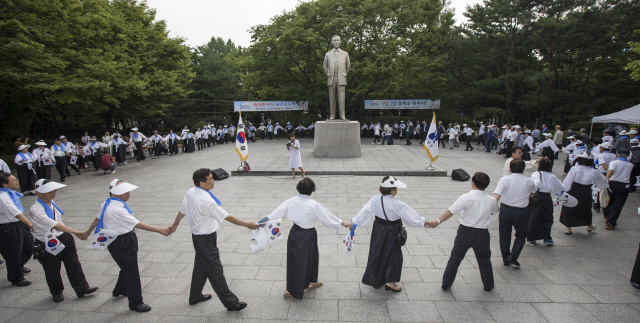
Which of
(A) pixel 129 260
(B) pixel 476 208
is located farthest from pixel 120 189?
(B) pixel 476 208

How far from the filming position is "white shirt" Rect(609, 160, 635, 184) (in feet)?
20.8

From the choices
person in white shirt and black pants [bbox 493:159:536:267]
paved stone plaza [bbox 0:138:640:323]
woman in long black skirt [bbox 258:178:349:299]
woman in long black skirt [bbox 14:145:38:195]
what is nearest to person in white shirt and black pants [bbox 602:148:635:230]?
paved stone plaza [bbox 0:138:640:323]

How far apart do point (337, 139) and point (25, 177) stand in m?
11.0

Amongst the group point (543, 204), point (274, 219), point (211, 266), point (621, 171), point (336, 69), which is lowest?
point (211, 266)

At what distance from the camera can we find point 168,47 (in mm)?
22406

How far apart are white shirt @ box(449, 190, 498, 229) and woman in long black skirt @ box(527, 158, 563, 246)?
5.33ft

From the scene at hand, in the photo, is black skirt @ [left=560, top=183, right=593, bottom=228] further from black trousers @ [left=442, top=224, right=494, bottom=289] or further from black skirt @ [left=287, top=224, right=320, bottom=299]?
black skirt @ [left=287, top=224, right=320, bottom=299]

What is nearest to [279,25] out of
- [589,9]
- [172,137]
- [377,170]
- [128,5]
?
[128,5]

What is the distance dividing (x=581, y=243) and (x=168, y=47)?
23.9 m

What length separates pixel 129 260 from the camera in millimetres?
3697

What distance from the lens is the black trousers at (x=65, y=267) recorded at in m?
3.92

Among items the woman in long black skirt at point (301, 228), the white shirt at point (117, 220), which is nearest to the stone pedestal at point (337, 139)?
the woman in long black skirt at point (301, 228)

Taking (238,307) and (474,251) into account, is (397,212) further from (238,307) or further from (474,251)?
(238,307)

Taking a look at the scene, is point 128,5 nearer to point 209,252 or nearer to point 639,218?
point 209,252
